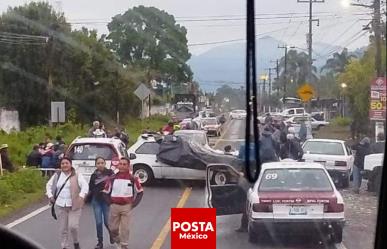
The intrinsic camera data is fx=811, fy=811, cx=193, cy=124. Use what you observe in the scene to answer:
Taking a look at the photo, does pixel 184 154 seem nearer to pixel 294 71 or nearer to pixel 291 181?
pixel 291 181

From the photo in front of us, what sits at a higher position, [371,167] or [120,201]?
[371,167]

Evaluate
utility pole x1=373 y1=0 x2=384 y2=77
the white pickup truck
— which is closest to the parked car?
the white pickup truck

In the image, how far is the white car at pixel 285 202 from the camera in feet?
24.2

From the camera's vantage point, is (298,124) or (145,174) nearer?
(298,124)

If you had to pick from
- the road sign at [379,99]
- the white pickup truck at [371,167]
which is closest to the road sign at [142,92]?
the white pickup truck at [371,167]

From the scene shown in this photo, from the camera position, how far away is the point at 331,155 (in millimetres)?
8883

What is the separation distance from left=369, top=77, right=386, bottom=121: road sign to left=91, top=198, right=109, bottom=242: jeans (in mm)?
2523

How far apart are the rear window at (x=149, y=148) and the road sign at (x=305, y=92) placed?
185 cm

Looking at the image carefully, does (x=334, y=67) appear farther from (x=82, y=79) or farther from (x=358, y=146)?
(x=82, y=79)

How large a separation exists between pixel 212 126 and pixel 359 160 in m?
2.57

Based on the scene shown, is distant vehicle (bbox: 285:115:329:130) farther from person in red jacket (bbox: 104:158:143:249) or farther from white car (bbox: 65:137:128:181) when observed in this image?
person in red jacket (bbox: 104:158:143:249)

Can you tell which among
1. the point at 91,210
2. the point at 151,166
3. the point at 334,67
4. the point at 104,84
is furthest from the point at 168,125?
the point at 91,210

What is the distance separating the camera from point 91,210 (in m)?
7.43

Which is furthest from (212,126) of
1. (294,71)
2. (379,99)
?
(379,99)
